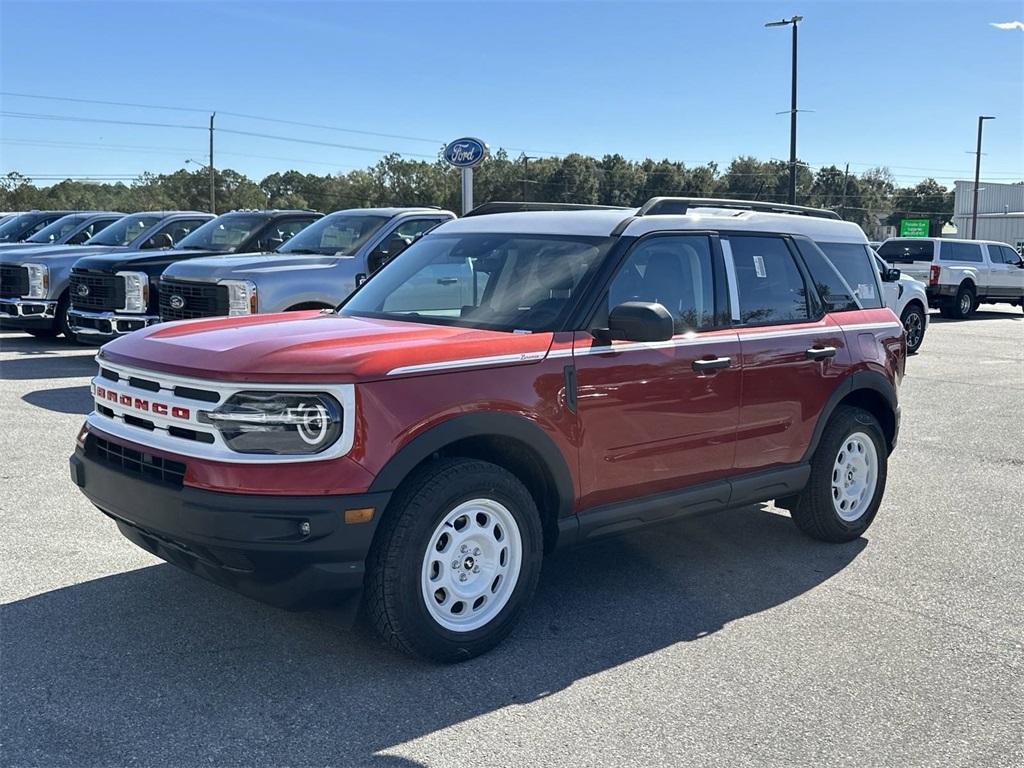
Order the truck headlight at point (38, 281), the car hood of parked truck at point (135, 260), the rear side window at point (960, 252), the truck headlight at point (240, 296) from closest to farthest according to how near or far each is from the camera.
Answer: the truck headlight at point (240, 296) < the car hood of parked truck at point (135, 260) < the truck headlight at point (38, 281) < the rear side window at point (960, 252)

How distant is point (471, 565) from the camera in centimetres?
416

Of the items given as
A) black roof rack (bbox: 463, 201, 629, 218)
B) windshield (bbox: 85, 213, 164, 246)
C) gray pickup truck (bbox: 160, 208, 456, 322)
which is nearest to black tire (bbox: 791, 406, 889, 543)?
black roof rack (bbox: 463, 201, 629, 218)

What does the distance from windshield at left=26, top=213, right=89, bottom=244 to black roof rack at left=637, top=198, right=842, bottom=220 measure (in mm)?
15627

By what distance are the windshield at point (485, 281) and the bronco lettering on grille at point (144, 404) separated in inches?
52.7

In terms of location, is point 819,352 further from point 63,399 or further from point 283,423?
point 63,399

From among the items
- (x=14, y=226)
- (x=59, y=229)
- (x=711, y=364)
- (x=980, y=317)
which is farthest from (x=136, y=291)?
(x=980, y=317)

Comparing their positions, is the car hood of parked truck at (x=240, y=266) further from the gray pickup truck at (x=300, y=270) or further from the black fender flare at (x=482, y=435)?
the black fender flare at (x=482, y=435)

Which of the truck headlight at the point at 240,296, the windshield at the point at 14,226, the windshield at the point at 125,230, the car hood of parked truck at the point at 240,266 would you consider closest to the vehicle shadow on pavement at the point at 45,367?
the car hood of parked truck at the point at 240,266

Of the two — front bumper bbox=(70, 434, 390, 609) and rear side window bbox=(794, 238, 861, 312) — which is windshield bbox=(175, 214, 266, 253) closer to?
rear side window bbox=(794, 238, 861, 312)

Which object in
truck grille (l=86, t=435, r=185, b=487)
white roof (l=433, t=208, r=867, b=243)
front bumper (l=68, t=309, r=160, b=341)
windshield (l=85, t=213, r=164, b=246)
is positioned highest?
windshield (l=85, t=213, r=164, b=246)

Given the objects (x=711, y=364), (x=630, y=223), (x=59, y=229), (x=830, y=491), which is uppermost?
(x=59, y=229)

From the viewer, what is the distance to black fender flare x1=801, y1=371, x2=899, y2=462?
5641 mm

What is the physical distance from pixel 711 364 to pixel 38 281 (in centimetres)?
1174

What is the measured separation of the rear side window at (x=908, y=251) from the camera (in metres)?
24.6
